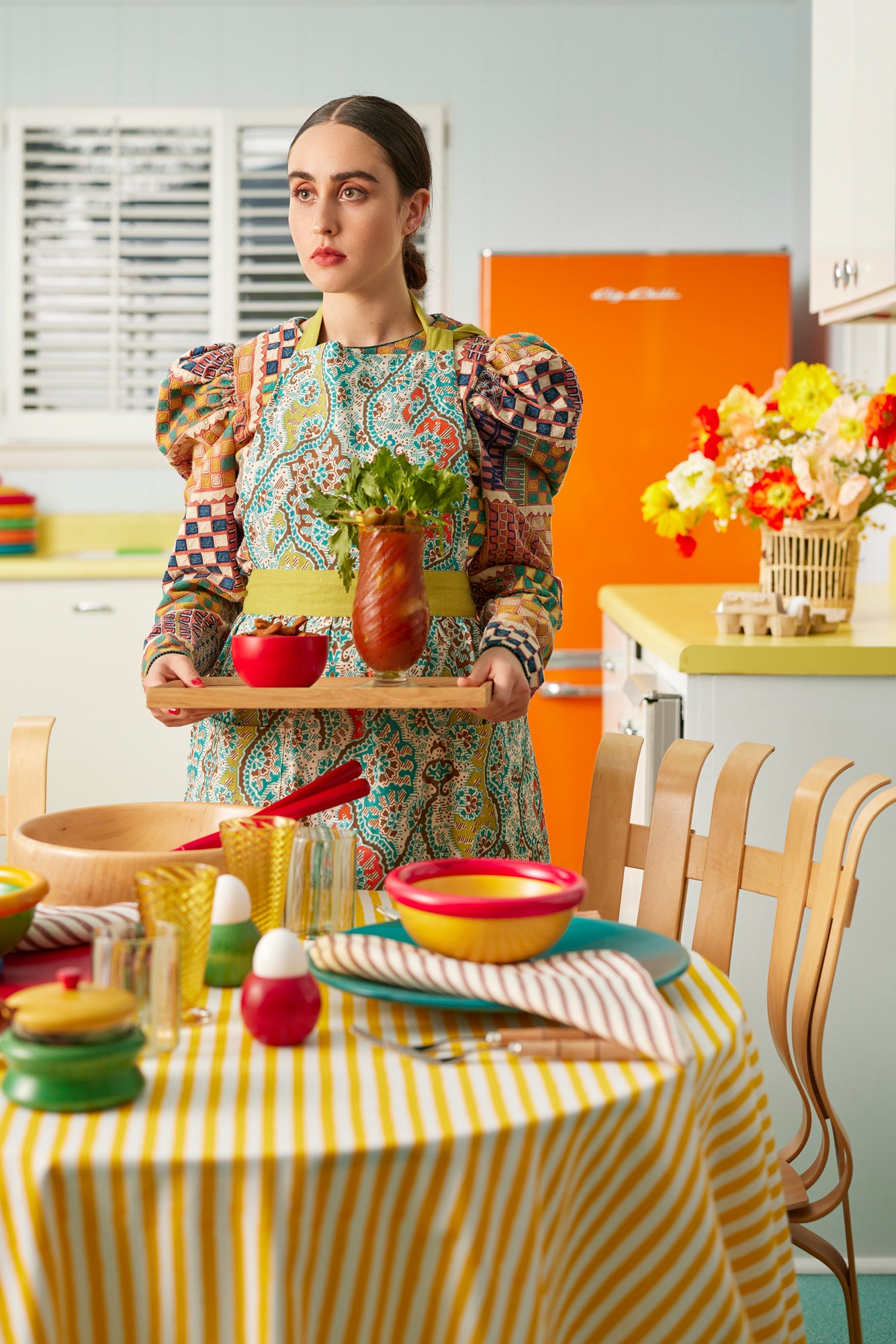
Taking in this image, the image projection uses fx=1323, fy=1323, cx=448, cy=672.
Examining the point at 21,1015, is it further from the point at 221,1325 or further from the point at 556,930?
the point at 556,930

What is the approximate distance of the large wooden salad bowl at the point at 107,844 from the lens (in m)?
1.01

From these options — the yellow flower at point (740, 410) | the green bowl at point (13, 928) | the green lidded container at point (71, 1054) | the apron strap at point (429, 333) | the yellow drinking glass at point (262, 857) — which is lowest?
the green lidded container at point (71, 1054)

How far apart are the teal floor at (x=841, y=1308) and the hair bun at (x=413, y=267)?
1.54m

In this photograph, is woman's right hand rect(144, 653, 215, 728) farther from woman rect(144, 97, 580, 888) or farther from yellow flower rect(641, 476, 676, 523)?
yellow flower rect(641, 476, 676, 523)

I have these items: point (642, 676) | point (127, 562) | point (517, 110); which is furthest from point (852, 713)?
point (517, 110)

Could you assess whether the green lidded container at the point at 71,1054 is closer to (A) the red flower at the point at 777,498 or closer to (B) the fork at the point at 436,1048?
(B) the fork at the point at 436,1048

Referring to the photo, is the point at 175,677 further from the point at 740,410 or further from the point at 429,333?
the point at 740,410

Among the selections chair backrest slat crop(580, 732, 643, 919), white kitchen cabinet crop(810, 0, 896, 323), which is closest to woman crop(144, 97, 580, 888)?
chair backrest slat crop(580, 732, 643, 919)

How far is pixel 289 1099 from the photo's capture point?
2.40 ft

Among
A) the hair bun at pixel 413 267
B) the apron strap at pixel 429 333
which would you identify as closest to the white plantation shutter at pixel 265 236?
the hair bun at pixel 413 267

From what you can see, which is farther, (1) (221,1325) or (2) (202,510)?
(2) (202,510)

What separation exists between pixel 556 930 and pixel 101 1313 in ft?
1.22

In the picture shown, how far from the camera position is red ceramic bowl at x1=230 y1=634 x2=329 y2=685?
1277mm

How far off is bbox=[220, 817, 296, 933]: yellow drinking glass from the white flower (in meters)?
1.55
